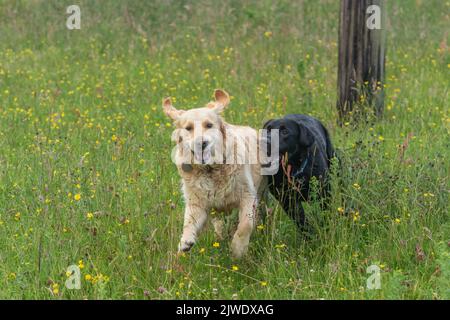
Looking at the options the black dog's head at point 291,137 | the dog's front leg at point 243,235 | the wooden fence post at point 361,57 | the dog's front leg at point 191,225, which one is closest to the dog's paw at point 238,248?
the dog's front leg at point 243,235

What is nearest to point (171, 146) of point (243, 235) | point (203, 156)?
point (203, 156)

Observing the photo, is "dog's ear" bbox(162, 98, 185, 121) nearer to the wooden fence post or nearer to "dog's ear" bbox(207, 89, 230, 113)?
"dog's ear" bbox(207, 89, 230, 113)

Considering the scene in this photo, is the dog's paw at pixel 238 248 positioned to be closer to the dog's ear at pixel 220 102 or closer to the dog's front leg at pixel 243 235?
the dog's front leg at pixel 243 235

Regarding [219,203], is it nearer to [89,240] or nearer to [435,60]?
[89,240]

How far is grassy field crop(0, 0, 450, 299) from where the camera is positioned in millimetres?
4246

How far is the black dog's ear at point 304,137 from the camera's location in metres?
5.22

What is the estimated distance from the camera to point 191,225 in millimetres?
4699

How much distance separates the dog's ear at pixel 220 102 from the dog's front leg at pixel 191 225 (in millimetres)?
644

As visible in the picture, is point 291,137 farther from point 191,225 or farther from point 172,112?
point 191,225

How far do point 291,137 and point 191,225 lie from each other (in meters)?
0.99

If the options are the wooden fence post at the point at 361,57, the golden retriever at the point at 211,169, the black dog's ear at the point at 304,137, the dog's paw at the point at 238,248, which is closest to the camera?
the dog's paw at the point at 238,248

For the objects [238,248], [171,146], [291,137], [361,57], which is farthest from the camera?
[361,57]

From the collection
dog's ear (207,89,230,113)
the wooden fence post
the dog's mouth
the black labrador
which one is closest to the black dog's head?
the black labrador
